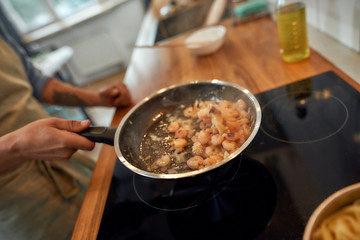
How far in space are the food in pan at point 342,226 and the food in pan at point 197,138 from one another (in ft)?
0.83

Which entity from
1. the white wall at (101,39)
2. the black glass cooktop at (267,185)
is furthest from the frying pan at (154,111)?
the white wall at (101,39)

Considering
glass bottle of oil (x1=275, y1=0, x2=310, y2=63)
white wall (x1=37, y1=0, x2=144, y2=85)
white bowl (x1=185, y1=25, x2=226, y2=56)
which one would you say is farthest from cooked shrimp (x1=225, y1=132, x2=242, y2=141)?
white wall (x1=37, y1=0, x2=144, y2=85)

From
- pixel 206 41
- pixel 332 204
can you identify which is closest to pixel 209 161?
pixel 332 204

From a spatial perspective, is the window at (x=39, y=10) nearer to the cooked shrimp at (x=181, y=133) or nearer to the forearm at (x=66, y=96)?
the forearm at (x=66, y=96)

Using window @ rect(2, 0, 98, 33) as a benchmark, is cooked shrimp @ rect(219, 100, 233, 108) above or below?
below

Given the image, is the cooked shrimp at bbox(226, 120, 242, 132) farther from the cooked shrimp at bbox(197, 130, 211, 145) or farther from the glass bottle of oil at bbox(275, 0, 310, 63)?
the glass bottle of oil at bbox(275, 0, 310, 63)

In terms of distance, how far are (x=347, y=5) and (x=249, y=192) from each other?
68 cm

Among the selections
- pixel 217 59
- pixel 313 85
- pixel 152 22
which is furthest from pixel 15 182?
pixel 152 22

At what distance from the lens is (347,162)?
523 millimetres

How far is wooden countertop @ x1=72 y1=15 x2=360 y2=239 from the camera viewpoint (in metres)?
0.70

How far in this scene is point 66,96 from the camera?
3.67 ft

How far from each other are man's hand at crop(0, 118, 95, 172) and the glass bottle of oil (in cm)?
74

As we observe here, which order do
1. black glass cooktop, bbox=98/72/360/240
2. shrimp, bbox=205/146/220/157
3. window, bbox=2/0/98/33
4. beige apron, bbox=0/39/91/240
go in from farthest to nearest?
window, bbox=2/0/98/33 → beige apron, bbox=0/39/91/240 → shrimp, bbox=205/146/220/157 → black glass cooktop, bbox=98/72/360/240

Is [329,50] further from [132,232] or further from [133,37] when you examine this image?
[133,37]
